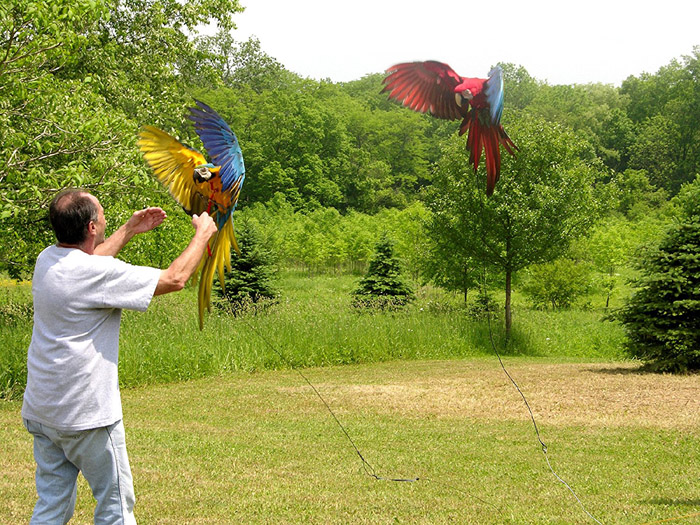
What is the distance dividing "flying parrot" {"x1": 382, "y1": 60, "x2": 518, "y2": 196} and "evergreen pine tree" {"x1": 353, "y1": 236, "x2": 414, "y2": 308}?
48.0ft

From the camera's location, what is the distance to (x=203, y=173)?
3.33 m

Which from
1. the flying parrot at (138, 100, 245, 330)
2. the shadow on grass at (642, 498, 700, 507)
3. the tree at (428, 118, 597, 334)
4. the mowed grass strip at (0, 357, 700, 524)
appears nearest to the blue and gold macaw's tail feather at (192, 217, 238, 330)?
the flying parrot at (138, 100, 245, 330)

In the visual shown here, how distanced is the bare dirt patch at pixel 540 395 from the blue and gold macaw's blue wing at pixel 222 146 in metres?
6.07

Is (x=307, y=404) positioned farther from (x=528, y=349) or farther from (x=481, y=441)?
(x=528, y=349)

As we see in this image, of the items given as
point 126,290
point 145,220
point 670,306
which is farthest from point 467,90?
point 670,306

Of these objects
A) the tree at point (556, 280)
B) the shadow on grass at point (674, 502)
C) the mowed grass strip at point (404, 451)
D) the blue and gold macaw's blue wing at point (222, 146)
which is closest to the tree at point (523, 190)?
the mowed grass strip at point (404, 451)

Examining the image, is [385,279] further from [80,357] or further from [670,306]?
[80,357]

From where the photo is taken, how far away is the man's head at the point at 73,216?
9.35 ft

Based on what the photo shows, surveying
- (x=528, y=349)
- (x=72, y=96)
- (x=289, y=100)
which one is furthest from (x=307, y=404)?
(x=528, y=349)

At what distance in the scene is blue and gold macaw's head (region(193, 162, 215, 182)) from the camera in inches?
131

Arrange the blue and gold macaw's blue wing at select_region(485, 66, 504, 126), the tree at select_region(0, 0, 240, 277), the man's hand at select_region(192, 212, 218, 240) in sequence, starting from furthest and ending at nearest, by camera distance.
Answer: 1. the tree at select_region(0, 0, 240, 277)
2. the blue and gold macaw's blue wing at select_region(485, 66, 504, 126)
3. the man's hand at select_region(192, 212, 218, 240)

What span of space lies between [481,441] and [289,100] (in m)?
4.40

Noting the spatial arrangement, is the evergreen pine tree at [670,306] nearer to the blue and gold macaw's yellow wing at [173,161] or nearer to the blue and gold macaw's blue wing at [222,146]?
the blue and gold macaw's blue wing at [222,146]

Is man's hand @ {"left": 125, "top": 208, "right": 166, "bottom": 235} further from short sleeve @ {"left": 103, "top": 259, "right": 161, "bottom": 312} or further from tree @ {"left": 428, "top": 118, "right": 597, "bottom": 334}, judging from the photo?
tree @ {"left": 428, "top": 118, "right": 597, "bottom": 334}
